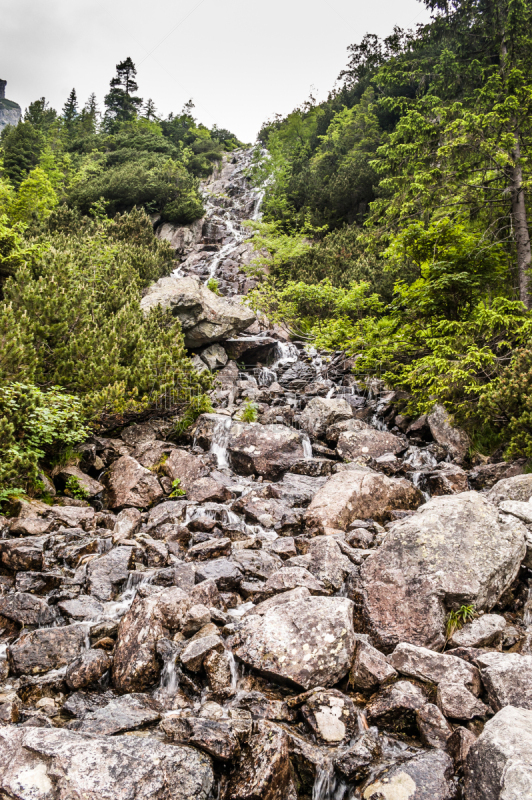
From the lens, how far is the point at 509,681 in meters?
3.73

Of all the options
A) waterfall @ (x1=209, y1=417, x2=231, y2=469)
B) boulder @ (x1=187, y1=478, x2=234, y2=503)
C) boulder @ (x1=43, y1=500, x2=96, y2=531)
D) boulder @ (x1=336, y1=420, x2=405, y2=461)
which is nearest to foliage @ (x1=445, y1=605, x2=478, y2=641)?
boulder @ (x1=187, y1=478, x2=234, y2=503)

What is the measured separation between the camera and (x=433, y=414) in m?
12.7

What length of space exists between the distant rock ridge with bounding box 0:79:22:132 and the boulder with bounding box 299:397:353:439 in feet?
717

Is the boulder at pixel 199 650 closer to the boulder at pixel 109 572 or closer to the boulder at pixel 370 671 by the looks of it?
the boulder at pixel 370 671

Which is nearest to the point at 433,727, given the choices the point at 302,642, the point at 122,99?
the point at 302,642

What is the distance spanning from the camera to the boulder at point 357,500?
811cm

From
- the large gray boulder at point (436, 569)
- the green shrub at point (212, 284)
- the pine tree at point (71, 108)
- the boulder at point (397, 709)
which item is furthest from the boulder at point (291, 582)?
the pine tree at point (71, 108)

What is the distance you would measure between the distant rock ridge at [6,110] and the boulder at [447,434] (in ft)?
728

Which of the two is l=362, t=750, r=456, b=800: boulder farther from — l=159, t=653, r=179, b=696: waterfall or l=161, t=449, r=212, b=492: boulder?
l=161, t=449, r=212, b=492: boulder

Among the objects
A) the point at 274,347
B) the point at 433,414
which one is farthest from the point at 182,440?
the point at 274,347

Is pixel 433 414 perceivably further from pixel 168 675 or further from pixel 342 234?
pixel 342 234

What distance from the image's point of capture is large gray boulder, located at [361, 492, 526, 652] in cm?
486

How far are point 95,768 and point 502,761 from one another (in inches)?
108

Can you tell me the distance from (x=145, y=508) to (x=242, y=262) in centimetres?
2347
